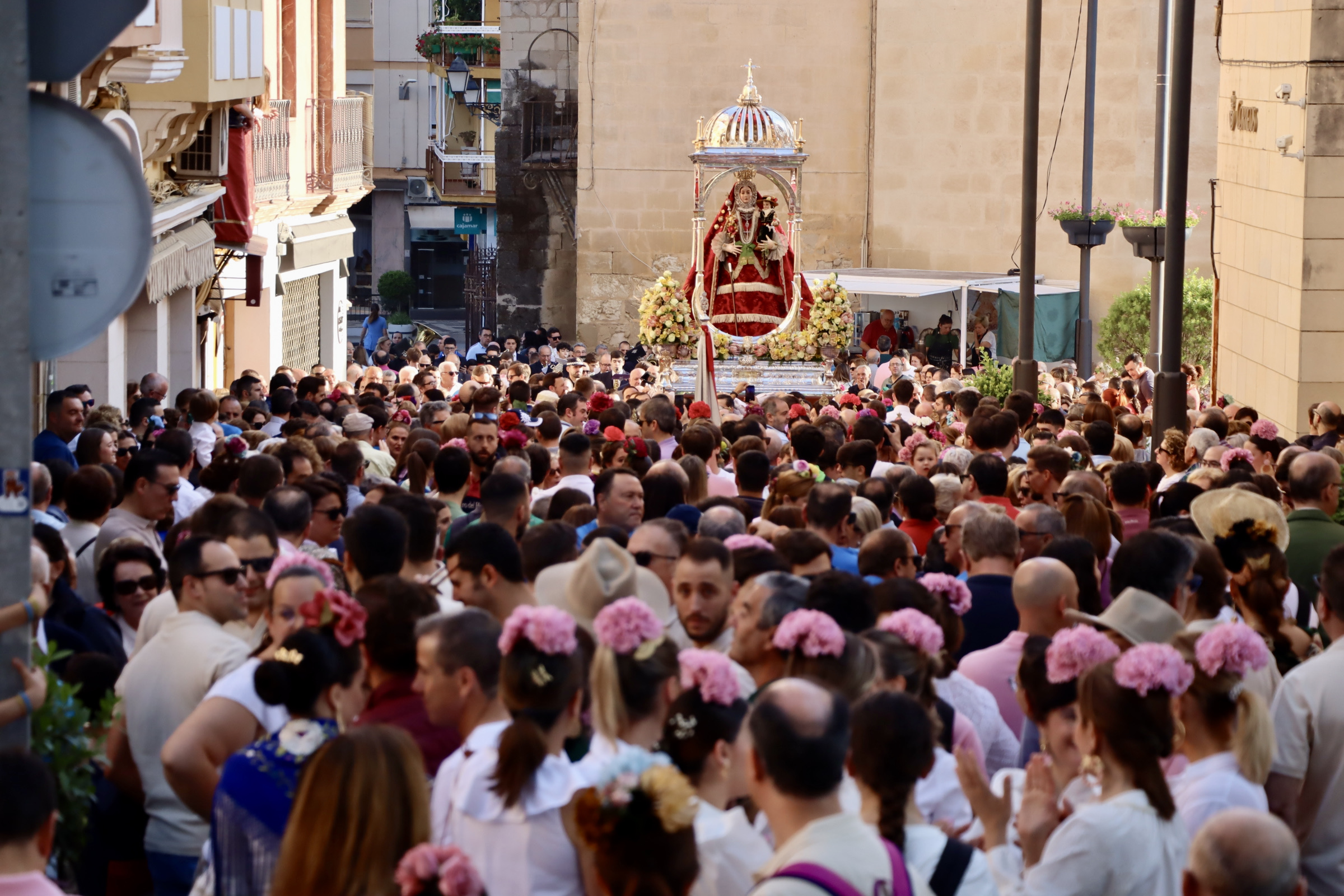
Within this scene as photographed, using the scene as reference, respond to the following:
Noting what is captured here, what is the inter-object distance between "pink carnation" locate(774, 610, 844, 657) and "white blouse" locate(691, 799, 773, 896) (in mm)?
747

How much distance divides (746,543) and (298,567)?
5.93 ft

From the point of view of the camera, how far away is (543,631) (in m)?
4.72

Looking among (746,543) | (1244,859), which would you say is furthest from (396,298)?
(1244,859)

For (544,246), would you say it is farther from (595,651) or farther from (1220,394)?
(595,651)

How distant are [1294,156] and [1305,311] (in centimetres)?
118

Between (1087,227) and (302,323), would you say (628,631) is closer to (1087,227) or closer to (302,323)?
(1087,227)

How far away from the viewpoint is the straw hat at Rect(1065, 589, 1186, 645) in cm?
593

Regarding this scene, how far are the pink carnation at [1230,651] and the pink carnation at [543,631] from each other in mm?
1696

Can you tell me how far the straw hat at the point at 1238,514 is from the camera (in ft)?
24.4

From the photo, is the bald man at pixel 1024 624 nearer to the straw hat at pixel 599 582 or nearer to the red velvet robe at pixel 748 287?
the straw hat at pixel 599 582

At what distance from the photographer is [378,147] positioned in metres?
50.5

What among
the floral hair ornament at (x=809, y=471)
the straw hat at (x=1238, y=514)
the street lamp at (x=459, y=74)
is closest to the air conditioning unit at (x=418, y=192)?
the street lamp at (x=459, y=74)

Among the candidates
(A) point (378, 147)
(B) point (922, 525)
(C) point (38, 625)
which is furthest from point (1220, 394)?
(A) point (378, 147)

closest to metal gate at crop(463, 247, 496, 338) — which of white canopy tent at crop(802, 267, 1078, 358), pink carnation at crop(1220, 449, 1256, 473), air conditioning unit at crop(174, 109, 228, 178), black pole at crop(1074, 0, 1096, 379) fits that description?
white canopy tent at crop(802, 267, 1078, 358)
